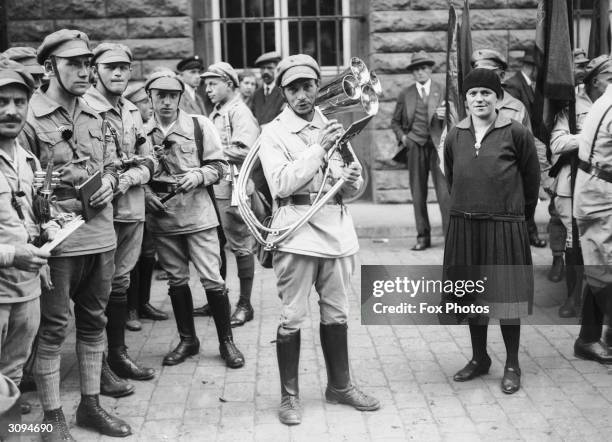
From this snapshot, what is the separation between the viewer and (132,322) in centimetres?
696

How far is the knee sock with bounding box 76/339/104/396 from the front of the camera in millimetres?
4887

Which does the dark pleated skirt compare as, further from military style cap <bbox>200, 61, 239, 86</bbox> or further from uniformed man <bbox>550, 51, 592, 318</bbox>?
military style cap <bbox>200, 61, 239, 86</bbox>

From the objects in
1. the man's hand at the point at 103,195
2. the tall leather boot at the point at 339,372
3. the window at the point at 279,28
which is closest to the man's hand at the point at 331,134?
the tall leather boot at the point at 339,372

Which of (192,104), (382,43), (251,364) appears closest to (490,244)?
(251,364)

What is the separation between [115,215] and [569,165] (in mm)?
3632

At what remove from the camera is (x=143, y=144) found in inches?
224

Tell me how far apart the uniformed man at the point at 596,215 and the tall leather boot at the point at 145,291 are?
3344 mm

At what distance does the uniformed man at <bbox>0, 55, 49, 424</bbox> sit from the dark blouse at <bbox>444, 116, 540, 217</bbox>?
267 centimetres

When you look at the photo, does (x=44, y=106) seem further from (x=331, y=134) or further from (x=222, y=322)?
(x=222, y=322)

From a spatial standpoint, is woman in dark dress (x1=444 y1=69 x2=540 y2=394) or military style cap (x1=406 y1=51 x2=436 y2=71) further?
military style cap (x1=406 y1=51 x2=436 y2=71)

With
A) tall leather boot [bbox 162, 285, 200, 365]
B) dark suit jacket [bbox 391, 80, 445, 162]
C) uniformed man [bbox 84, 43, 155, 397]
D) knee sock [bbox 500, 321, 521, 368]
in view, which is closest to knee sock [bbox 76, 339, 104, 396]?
uniformed man [bbox 84, 43, 155, 397]

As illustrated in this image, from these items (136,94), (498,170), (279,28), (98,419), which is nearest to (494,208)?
(498,170)

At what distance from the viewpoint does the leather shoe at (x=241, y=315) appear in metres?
7.00

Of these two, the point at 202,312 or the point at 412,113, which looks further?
the point at 412,113
